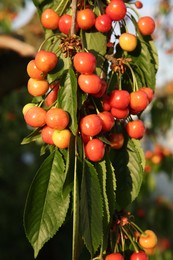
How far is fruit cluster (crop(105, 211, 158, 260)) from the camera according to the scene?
0.85 meters

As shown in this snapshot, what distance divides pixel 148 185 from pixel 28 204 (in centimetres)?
258

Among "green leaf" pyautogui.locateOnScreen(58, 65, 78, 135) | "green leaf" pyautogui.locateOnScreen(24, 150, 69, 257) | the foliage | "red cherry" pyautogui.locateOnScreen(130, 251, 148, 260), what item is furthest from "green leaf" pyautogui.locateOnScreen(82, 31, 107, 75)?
"red cherry" pyautogui.locateOnScreen(130, 251, 148, 260)

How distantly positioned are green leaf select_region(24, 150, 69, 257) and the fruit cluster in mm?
145

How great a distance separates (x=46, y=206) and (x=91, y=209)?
9 cm

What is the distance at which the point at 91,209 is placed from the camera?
70 centimetres

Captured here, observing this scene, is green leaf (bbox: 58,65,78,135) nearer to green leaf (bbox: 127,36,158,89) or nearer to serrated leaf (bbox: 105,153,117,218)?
serrated leaf (bbox: 105,153,117,218)

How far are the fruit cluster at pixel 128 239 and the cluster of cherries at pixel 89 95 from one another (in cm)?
15

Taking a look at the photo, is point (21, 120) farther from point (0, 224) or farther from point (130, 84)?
point (130, 84)

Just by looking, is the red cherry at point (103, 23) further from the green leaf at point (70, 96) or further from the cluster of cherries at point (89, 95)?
the green leaf at point (70, 96)

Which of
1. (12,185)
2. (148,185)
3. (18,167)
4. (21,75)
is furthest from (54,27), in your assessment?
(18,167)

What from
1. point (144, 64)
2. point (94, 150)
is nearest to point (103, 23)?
point (144, 64)

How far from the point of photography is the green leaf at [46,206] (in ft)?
2.39

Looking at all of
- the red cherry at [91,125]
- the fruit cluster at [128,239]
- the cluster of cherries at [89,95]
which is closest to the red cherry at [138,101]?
the cluster of cherries at [89,95]

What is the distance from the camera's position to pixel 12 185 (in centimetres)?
741
